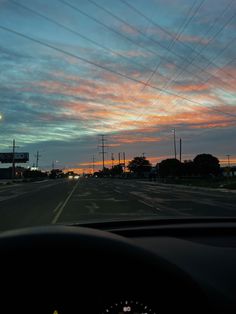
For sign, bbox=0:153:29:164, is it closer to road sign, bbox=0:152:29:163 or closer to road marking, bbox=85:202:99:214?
road sign, bbox=0:152:29:163

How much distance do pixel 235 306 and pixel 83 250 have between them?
720 mm

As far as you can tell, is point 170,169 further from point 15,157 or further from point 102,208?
point 102,208

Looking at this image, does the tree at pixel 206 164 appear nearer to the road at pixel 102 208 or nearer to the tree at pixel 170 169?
the tree at pixel 170 169

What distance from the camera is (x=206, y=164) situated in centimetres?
15200

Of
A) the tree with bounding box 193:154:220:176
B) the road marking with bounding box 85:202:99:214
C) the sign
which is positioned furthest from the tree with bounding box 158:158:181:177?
the road marking with bounding box 85:202:99:214

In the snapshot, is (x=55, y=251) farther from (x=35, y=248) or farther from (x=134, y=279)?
(x=134, y=279)

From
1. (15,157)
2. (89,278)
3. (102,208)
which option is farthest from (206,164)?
(89,278)

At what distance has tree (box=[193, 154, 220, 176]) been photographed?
151 m

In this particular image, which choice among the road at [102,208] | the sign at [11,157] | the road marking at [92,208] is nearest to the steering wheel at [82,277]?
the road at [102,208]

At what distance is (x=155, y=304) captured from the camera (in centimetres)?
179

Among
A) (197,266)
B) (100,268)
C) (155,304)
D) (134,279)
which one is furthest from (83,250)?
(197,266)

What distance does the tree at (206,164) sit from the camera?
15089 cm

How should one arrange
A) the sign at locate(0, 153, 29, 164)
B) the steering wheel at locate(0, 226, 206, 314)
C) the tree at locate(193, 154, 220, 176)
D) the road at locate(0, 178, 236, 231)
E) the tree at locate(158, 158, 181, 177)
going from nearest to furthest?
the steering wheel at locate(0, 226, 206, 314), the road at locate(0, 178, 236, 231), the tree at locate(158, 158, 181, 177), the tree at locate(193, 154, 220, 176), the sign at locate(0, 153, 29, 164)

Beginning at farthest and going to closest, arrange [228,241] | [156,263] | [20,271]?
[228,241]
[156,263]
[20,271]
